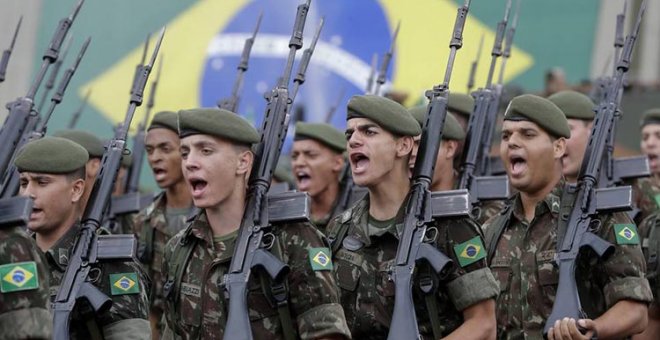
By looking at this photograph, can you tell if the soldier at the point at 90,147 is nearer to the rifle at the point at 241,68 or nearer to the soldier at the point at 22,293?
the rifle at the point at 241,68

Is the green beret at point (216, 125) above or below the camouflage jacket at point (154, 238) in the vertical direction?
below

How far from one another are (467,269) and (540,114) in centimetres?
149

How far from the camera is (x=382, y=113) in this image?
8.05 meters

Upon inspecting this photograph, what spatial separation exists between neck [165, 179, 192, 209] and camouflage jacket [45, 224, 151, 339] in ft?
12.8

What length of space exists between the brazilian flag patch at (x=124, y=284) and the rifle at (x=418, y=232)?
129cm

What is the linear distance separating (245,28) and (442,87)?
11.4 m

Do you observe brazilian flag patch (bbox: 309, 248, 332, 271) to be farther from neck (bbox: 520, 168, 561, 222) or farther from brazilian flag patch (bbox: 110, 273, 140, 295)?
neck (bbox: 520, 168, 561, 222)

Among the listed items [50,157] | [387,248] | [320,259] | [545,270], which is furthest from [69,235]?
[545,270]

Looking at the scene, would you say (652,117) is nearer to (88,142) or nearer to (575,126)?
(575,126)

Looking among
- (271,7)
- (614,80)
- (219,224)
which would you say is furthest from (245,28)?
(219,224)

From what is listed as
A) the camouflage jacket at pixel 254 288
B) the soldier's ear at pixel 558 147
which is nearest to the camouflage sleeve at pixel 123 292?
the camouflage jacket at pixel 254 288

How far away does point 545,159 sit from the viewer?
8.73m

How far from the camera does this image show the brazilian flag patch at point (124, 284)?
7.53 metres

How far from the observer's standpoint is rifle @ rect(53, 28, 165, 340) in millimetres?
7391
